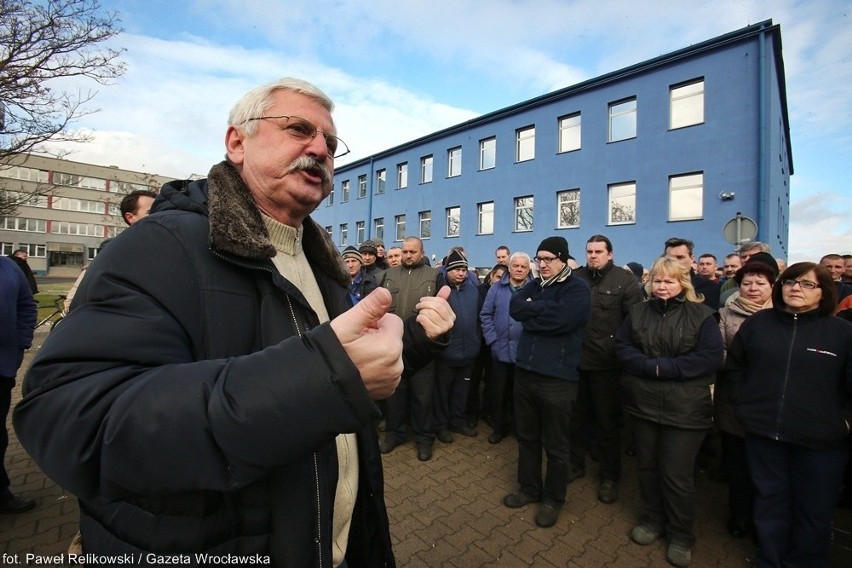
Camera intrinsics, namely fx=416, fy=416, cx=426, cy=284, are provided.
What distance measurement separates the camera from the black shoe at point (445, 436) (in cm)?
543

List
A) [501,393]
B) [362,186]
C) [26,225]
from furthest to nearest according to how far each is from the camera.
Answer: [26,225]
[362,186]
[501,393]

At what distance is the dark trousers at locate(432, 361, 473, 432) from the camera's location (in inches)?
217

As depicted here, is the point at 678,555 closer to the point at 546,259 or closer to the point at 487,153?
the point at 546,259

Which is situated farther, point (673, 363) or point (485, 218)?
point (485, 218)

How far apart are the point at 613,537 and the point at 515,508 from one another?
0.84 m

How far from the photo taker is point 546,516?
362 centimetres

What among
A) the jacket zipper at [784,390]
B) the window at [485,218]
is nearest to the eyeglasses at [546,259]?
the jacket zipper at [784,390]

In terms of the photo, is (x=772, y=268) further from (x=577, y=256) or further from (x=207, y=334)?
(x=577, y=256)

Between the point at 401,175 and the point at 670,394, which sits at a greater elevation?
the point at 401,175

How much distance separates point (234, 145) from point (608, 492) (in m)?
4.41

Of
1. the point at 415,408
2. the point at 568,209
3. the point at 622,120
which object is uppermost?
the point at 622,120

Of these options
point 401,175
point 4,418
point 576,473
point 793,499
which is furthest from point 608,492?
point 401,175

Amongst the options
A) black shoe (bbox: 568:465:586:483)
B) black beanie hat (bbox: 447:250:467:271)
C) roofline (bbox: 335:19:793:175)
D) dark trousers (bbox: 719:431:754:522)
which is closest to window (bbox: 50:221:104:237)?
roofline (bbox: 335:19:793:175)

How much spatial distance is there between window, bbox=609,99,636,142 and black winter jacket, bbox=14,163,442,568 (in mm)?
18638
